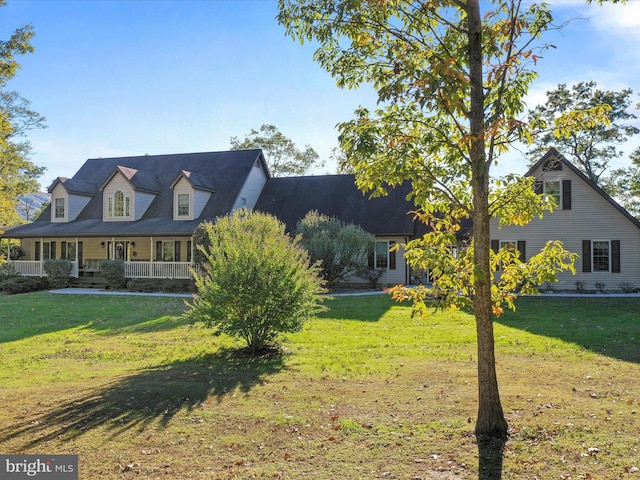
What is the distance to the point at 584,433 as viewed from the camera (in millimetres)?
5656

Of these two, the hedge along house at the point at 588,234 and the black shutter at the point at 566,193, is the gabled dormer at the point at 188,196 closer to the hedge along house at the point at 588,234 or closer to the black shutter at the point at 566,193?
the hedge along house at the point at 588,234

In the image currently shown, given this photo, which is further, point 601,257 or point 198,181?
point 198,181

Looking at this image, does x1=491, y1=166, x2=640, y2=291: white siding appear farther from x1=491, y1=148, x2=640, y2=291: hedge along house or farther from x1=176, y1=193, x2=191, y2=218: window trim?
x1=176, y1=193, x2=191, y2=218: window trim

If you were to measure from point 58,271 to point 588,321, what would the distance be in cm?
2584

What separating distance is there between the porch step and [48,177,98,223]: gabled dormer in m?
4.38

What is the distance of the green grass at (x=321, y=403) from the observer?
501 cm

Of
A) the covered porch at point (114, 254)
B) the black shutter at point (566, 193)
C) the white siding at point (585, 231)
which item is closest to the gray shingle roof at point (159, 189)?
the covered porch at point (114, 254)

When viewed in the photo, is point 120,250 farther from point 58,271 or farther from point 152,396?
point 152,396

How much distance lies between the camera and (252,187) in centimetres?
3056

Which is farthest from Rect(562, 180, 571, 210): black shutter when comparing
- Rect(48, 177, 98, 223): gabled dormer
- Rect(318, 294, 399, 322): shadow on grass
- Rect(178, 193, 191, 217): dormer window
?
Rect(48, 177, 98, 223): gabled dormer

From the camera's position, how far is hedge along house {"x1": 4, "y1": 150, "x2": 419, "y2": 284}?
2680cm

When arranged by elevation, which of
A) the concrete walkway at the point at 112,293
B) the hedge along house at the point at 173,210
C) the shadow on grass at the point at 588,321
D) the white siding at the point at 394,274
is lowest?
the shadow on grass at the point at 588,321

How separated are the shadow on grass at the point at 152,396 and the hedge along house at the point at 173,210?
682 inches

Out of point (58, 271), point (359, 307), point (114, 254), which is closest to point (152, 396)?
point (359, 307)
